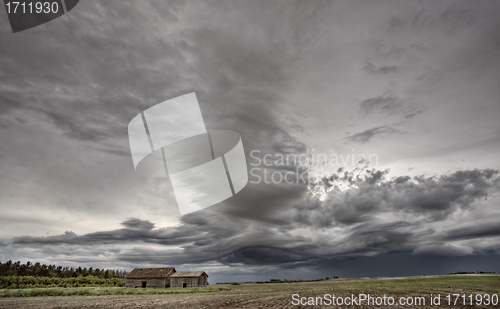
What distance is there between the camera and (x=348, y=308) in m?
19.3

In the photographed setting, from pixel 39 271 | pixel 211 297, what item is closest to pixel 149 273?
pixel 211 297

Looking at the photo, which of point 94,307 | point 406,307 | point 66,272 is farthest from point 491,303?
point 66,272

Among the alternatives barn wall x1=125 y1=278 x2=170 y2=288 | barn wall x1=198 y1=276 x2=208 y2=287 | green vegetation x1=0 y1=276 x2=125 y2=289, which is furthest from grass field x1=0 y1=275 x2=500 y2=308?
green vegetation x1=0 y1=276 x2=125 y2=289

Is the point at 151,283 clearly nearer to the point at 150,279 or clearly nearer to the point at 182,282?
the point at 150,279

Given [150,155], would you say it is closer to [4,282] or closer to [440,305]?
[440,305]

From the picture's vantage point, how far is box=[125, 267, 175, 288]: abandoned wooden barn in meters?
62.7

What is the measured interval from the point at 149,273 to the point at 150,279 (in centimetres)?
220

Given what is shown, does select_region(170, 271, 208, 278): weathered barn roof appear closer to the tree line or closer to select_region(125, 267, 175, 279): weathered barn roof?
select_region(125, 267, 175, 279): weathered barn roof

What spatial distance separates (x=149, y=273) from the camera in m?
65.4

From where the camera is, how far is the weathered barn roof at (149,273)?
6388 centimetres

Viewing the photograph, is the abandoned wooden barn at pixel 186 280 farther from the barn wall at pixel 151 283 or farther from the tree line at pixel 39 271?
the tree line at pixel 39 271

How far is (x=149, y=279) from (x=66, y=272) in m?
72.0

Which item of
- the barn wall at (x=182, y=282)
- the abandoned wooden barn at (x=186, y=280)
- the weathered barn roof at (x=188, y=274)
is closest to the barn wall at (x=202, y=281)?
the abandoned wooden barn at (x=186, y=280)

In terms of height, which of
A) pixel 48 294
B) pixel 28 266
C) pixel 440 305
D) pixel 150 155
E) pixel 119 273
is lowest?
pixel 119 273
